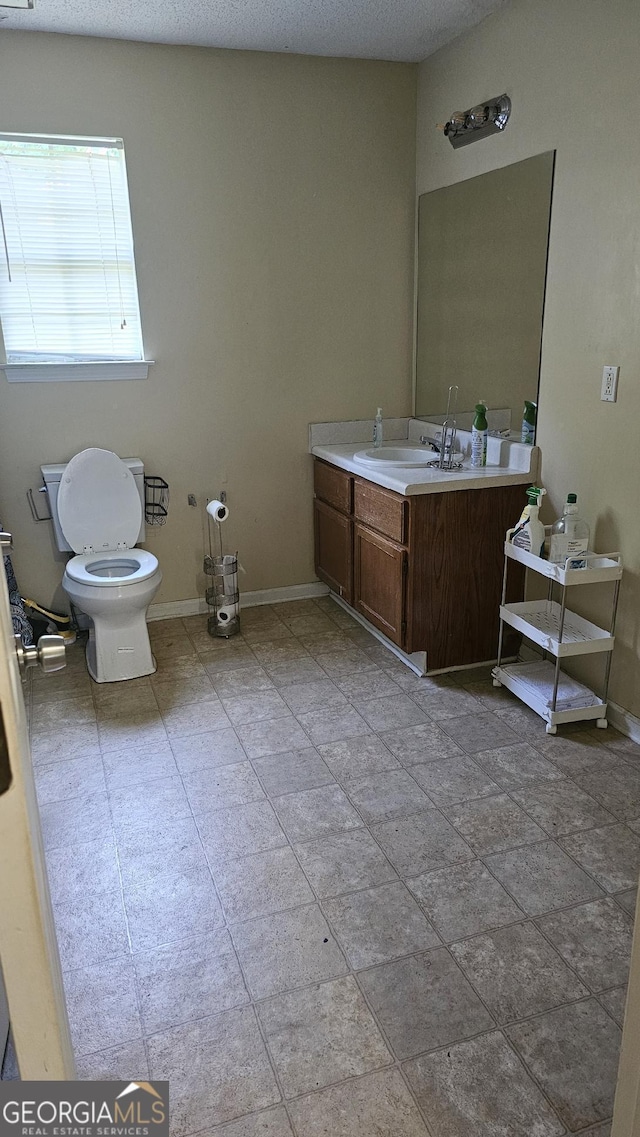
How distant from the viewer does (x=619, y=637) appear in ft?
9.01

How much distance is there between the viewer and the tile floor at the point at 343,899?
5.07 ft

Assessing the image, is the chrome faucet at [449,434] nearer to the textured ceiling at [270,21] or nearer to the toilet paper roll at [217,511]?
the toilet paper roll at [217,511]

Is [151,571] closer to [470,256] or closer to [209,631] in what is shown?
[209,631]

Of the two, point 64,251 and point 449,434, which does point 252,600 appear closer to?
point 449,434

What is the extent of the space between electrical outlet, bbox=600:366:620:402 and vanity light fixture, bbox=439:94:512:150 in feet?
3.70

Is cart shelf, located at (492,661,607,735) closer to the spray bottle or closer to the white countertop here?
the white countertop

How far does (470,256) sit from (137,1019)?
3.04m

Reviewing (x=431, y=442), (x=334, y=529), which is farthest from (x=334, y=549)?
(x=431, y=442)

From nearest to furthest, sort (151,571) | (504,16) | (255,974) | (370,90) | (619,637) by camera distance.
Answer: (255,974)
(619,637)
(504,16)
(151,571)
(370,90)

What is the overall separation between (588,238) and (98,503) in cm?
218

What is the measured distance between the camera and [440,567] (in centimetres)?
309

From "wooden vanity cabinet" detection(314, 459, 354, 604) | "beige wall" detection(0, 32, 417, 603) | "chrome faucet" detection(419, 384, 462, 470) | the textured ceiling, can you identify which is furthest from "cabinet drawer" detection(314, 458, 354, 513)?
the textured ceiling

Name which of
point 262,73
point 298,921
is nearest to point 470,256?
point 262,73

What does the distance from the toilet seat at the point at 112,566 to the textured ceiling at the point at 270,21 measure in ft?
6.70
